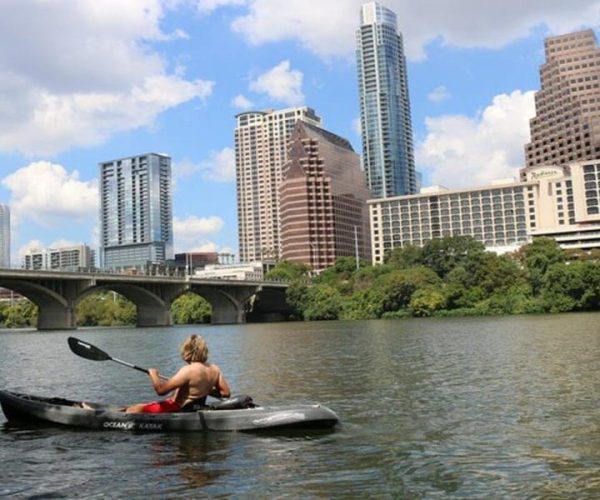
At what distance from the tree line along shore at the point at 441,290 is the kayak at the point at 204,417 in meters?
79.0

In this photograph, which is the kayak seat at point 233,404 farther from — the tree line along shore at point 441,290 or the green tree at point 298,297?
the green tree at point 298,297

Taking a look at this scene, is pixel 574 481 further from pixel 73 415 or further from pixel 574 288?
pixel 574 288

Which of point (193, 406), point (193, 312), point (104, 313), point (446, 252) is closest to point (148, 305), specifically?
point (193, 312)

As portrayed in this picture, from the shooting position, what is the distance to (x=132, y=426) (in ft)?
52.8

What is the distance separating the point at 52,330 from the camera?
98562 millimetres

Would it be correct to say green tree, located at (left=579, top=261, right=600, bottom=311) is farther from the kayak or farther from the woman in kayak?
the woman in kayak

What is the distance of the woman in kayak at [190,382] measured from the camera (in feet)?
50.4

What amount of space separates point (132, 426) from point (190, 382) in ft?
6.19

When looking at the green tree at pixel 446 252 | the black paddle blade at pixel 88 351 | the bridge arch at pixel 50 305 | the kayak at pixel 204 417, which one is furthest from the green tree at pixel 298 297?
the kayak at pixel 204 417

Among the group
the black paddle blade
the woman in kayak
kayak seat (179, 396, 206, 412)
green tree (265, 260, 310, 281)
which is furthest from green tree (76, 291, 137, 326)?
kayak seat (179, 396, 206, 412)

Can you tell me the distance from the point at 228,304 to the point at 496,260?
171ft

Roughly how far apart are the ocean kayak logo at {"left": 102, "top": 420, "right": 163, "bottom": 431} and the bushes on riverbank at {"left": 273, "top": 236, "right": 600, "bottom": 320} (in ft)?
263

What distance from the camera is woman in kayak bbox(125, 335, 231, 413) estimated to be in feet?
50.4

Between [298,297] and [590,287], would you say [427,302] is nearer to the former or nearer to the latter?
[590,287]
